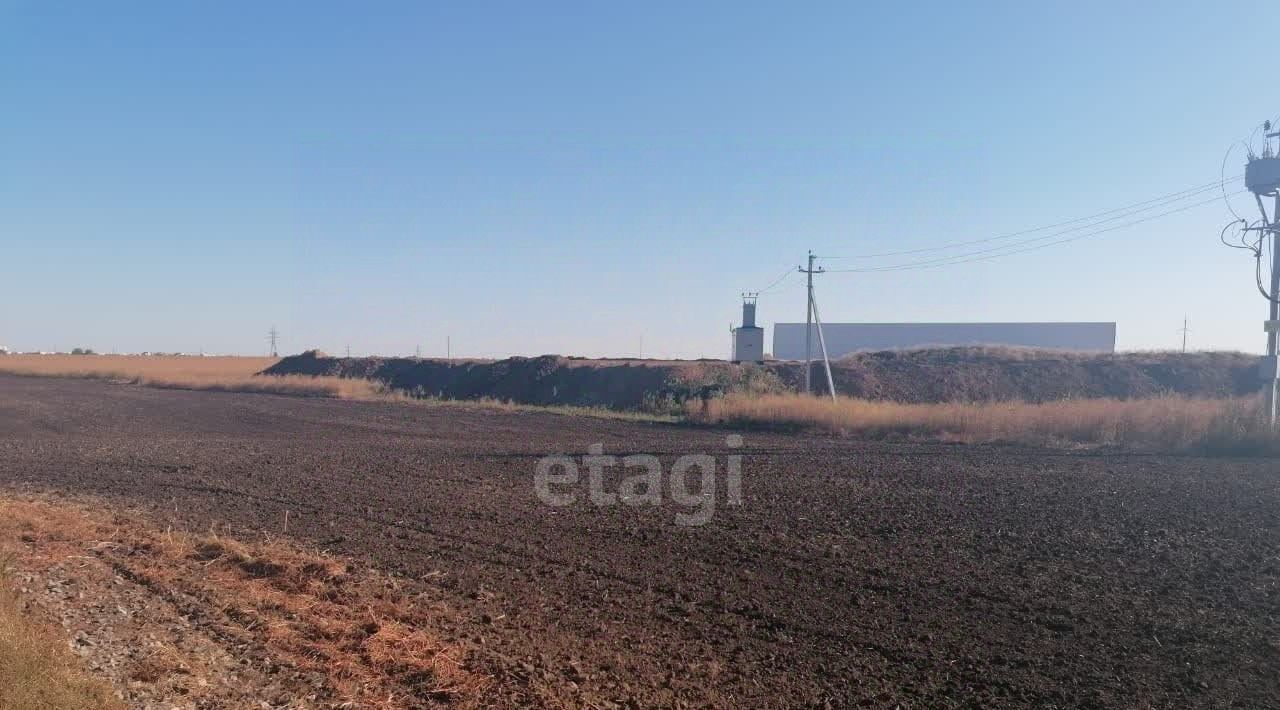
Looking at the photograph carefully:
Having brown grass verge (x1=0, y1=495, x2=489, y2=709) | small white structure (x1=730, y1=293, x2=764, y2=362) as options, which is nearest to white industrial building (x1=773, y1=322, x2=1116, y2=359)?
small white structure (x1=730, y1=293, x2=764, y2=362)

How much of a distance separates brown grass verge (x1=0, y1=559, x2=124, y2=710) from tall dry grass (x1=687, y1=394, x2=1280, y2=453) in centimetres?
2249

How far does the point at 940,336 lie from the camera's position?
65.6 m

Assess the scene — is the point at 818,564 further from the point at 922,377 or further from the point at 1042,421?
the point at 922,377

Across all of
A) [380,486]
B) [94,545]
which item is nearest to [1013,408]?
[380,486]

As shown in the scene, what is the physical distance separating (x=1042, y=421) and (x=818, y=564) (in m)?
17.8

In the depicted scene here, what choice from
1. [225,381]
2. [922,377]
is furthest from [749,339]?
[225,381]

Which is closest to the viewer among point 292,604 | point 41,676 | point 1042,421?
point 41,676

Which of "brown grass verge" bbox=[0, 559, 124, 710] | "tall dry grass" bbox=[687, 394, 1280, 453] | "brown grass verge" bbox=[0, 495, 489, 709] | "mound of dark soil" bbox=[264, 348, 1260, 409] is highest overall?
"mound of dark soil" bbox=[264, 348, 1260, 409]

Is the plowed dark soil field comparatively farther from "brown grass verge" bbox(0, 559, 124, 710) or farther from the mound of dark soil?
the mound of dark soil

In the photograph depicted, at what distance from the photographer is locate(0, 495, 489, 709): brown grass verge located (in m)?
6.00

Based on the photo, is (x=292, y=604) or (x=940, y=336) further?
(x=940, y=336)

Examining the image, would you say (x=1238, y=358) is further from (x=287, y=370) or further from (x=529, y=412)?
(x=287, y=370)

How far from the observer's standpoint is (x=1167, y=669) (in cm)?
630

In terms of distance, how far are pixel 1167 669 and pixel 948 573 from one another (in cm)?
284
